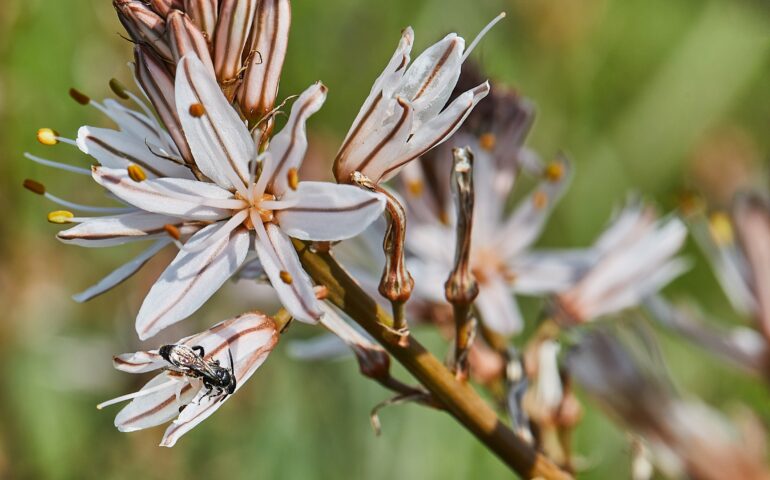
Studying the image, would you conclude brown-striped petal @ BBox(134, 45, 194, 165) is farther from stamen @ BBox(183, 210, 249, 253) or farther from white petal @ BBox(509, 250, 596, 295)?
white petal @ BBox(509, 250, 596, 295)

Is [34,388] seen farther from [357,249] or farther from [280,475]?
[357,249]

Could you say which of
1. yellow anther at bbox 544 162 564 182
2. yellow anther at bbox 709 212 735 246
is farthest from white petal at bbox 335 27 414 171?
yellow anther at bbox 709 212 735 246

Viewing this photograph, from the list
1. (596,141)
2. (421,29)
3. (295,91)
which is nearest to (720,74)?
(596,141)

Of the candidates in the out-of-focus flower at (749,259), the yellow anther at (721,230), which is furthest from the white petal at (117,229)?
the yellow anther at (721,230)

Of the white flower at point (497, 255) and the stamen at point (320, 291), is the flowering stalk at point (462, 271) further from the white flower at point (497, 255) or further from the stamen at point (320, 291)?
the white flower at point (497, 255)

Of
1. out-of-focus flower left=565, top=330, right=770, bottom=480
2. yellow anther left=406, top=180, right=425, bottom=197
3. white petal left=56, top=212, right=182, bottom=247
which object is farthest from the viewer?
yellow anther left=406, top=180, right=425, bottom=197

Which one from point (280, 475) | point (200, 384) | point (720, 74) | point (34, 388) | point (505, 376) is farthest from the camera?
point (720, 74)

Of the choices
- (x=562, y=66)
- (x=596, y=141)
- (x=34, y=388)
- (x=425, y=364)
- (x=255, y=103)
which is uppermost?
(x=255, y=103)
